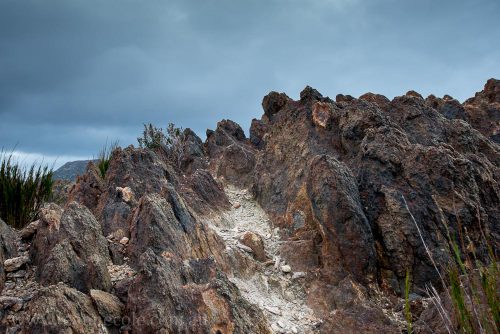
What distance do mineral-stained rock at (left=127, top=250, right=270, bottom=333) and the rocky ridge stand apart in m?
0.02

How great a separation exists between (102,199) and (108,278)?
4.62 meters

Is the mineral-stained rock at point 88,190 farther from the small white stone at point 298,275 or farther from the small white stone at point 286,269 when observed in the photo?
the small white stone at point 298,275

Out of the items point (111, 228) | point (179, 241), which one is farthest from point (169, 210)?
point (111, 228)

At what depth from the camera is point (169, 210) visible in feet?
27.0

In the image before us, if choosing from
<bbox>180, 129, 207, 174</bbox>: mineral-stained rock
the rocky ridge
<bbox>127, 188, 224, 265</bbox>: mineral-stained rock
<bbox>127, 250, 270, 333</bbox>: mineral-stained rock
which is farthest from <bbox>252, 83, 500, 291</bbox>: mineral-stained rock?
<bbox>180, 129, 207, 174</bbox>: mineral-stained rock

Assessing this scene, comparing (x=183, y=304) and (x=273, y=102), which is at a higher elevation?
(x=273, y=102)

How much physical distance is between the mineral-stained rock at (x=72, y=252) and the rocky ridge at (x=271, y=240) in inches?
1.0

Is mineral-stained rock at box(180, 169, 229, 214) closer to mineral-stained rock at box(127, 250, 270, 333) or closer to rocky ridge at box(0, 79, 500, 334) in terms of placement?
rocky ridge at box(0, 79, 500, 334)

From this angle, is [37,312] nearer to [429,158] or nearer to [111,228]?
[111,228]

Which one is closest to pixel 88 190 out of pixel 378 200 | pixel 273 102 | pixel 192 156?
pixel 378 200

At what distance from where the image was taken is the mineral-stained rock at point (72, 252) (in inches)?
231

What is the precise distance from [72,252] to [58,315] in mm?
1722

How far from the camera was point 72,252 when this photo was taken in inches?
245

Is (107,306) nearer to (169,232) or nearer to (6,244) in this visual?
(169,232)
